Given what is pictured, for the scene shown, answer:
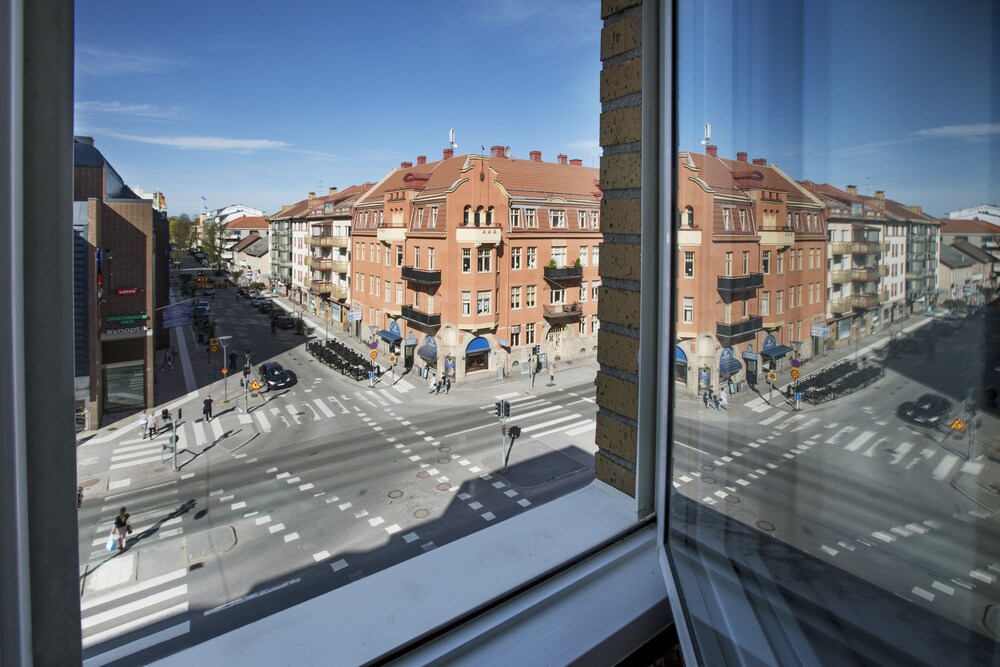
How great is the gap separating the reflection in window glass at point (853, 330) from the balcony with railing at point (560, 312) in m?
2.02

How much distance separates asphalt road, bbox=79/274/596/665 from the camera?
1.66 metres

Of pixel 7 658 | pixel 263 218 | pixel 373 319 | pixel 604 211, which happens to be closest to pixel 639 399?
pixel 604 211

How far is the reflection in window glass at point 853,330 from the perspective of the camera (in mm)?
323

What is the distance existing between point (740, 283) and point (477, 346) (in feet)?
8.65

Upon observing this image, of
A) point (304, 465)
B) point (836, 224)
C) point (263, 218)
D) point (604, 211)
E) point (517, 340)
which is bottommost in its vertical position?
point (304, 465)

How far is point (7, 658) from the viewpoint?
1.57ft

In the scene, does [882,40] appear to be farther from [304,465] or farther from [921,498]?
[304,465]

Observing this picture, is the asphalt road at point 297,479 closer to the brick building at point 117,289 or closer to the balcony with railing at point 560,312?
the brick building at point 117,289

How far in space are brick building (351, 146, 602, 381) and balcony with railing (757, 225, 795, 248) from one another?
1.95 meters

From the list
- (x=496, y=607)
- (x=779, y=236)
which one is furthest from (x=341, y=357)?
(x=779, y=236)

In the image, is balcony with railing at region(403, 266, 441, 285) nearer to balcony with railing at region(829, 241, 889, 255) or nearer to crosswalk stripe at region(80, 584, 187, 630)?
crosswalk stripe at region(80, 584, 187, 630)

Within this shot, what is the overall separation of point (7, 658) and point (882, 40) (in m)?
0.89

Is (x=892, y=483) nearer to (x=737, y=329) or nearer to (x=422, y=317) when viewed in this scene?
(x=737, y=329)

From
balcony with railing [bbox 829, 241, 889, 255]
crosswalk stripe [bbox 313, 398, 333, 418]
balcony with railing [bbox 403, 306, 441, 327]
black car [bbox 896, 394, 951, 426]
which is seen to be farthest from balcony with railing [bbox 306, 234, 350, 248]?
black car [bbox 896, 394, 951, 426]
